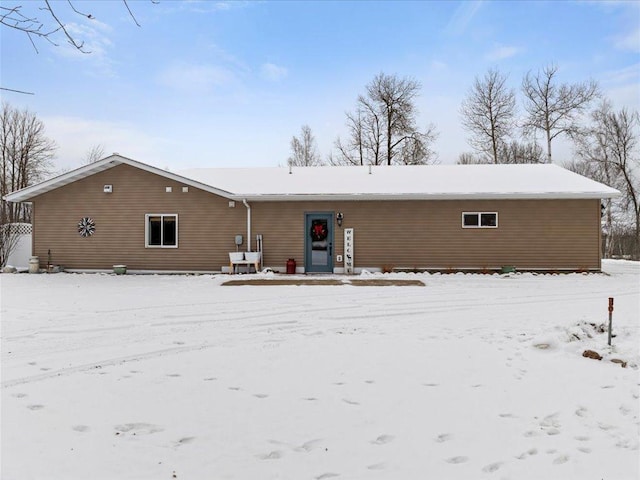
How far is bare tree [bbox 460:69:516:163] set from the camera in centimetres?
2522

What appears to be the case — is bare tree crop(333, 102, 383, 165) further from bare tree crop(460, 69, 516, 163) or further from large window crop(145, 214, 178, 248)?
large window crop(145, 214, 178, 248)

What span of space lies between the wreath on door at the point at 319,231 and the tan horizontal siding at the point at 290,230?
1.14 ft

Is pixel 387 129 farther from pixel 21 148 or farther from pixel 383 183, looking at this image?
pixel 21 148

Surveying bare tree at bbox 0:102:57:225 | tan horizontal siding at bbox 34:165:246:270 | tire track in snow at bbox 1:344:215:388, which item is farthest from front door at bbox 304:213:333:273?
bare tree at bbox 0:102:57:225

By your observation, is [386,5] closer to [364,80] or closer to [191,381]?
[191,381]

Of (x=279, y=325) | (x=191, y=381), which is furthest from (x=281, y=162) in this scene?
(x=191, y=381)

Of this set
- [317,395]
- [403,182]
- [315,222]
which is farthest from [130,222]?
[317,395]

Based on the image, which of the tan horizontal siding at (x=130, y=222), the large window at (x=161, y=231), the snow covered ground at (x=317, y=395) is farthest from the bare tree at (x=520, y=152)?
the snow covered ground at (x=317, y=395)

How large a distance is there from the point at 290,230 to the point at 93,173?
6.80 m

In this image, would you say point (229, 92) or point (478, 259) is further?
point (229, 92)

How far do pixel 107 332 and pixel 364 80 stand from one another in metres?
25.6

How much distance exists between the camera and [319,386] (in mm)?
3389

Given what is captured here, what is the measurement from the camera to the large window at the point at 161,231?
521 inches

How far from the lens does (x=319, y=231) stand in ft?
42.8
